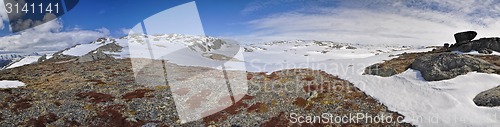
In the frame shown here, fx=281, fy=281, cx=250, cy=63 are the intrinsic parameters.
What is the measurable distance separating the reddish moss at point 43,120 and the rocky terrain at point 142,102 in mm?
67

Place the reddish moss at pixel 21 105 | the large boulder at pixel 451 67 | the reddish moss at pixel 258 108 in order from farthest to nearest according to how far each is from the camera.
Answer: the large boulder at pixel 451 67
the reddish moss at pixel 258 108
the reddish moss at pixel 21 105

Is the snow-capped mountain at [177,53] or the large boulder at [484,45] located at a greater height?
the large boulder at [484,45]

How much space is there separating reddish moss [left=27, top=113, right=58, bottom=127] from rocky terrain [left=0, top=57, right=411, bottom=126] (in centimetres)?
7

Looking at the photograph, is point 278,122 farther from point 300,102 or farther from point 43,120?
point 43,120

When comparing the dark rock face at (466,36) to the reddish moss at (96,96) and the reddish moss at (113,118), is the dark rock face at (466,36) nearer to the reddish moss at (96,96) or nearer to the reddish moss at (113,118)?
the reddish moss at (113,118)

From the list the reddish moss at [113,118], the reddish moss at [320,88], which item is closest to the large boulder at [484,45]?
the reddish moss at [320,88]

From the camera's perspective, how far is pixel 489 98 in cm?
2359

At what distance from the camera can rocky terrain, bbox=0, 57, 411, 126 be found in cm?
2455

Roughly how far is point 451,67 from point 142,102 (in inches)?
1358

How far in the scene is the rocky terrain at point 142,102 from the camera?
2455cm

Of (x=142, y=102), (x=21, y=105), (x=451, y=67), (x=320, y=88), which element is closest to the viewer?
(x=21, y=105)

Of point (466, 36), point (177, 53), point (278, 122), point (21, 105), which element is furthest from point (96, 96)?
point (466, 36)

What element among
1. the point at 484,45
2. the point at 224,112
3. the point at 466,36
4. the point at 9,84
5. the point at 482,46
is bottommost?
the point at 224,112

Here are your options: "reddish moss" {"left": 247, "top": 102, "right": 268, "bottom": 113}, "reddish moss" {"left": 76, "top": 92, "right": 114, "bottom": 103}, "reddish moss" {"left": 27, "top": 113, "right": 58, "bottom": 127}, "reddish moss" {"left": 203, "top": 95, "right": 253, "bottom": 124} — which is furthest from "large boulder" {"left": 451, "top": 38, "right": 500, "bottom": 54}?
"reddish moss" {"left": 27, "top": 113, "right": 58, "bottom": 127}
